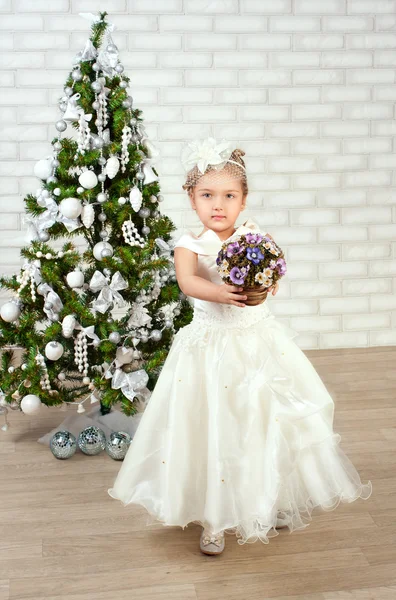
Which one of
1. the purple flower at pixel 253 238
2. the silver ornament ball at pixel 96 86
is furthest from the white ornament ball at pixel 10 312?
the purple flower at pixel 253 238

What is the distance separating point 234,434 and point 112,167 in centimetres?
118

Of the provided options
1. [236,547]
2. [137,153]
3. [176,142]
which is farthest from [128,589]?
[176,142]

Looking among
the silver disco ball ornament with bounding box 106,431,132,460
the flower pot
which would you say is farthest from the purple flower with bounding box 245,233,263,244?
the silver disco ball ornament with bounding box 106,431,132,460

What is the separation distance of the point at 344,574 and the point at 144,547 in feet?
1.95

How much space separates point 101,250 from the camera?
2.94 metres

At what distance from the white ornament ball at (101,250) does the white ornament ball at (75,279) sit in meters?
0.09

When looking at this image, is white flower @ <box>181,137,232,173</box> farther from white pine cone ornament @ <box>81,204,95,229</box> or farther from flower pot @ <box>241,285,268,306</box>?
white pine cone ornament @ <box>81,204,95,229</box>

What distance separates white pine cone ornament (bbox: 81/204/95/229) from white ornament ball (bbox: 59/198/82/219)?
0.03 meters

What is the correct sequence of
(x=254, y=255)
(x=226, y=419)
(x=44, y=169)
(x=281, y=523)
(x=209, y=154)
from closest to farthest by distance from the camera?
(x=254, y=255) → (x=226, y=419) → (x=209, y=154) → (x=281, y=523) → (x=44, y=169)

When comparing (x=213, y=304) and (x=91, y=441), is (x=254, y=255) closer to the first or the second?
(x=213, y=304)

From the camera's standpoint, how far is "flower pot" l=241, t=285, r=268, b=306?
2.13 metres

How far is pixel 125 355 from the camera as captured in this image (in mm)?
3008

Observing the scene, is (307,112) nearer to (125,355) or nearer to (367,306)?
(367,306)

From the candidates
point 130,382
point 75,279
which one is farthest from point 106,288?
point 130,382
